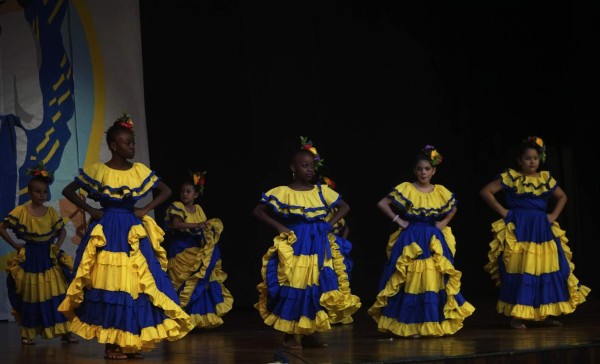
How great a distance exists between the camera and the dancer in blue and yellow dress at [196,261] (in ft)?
29.9

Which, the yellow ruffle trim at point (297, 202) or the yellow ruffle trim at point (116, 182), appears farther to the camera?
the yellow ruffle trim at point (297, 202)

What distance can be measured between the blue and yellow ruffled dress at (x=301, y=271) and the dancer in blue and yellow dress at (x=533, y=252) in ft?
6.05

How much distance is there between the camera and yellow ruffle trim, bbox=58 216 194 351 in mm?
6246

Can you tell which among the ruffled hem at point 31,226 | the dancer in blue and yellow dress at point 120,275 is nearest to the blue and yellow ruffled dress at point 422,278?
the dancer in blue and yellow dress at point 120,275

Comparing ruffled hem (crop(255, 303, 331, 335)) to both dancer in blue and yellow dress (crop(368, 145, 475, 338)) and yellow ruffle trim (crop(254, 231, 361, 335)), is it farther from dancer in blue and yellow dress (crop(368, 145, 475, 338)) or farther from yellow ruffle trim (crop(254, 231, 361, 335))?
dancer in blue and yellow dress (crop(368, 145, 475, 338))

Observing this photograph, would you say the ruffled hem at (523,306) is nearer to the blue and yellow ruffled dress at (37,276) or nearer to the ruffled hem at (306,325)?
the ruffled hem at (306,325)

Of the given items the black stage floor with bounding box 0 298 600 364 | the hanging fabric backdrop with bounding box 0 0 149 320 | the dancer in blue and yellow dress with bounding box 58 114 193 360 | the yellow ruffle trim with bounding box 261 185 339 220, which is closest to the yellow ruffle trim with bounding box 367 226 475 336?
the black stage floor with bounding box 0 298 600 364

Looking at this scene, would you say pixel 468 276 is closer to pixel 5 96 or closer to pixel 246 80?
pixel 246 80

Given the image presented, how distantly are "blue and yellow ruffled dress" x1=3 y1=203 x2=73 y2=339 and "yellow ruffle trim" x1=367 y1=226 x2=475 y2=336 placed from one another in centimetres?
245

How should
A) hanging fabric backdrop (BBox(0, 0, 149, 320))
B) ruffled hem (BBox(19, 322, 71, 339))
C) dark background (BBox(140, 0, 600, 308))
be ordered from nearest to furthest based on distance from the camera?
1. ruffled hem (BBox(19, 322, 71, 339))
2. hanging fabric backdrop (BBox(0, 0, 149, 320))
3. dark background (BBox(140, 0, 600, 308))

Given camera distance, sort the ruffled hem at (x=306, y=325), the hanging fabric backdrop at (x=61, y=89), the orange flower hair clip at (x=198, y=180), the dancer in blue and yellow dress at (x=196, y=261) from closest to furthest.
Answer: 1. the ruffled hem at (x=306, y=325)
2. the dancer in blue and yellow dress at (x=196, y=261)
3. the orange flower hair clip at (x=198, y=180)
4. the hanging fabric backdrop at (x=61, y=89)

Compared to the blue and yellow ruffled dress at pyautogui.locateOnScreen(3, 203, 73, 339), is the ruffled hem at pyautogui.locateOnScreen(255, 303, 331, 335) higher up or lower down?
lower down

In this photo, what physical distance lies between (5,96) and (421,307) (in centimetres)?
431

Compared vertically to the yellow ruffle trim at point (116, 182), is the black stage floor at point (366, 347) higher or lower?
lower
